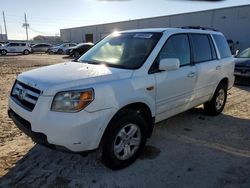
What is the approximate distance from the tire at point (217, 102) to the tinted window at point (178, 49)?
1.52 m

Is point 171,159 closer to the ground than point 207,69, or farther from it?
closer to the ground

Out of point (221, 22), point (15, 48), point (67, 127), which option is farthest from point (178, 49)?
point (15, 48)

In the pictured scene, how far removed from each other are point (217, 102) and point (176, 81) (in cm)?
213

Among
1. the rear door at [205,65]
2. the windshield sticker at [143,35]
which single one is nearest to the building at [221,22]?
the rear door at [205,65]

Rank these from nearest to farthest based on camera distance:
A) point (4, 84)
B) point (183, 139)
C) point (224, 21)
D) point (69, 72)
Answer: point (69, 72) → point (183, 139) → point (4, 84) → point (224, 21)

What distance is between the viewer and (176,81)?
14.0 feet

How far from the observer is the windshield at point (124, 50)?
3910 millimetres

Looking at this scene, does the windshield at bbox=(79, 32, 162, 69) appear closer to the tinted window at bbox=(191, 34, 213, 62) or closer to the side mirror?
the side mirror

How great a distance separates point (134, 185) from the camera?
3258 millimetres

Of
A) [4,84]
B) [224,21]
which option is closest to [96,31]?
[224,21]

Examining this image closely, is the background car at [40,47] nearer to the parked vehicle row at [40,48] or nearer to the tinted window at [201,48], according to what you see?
the parked vehicle row at [40,48]

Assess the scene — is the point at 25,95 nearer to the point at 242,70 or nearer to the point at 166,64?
the point at 166,64

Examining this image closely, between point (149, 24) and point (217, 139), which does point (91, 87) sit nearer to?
point (217, 139)

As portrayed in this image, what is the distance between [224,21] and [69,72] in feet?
90.9
